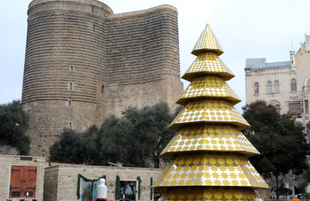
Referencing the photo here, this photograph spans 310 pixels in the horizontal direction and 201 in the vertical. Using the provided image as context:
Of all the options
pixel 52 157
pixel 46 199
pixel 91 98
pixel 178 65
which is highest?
pixel 178 65

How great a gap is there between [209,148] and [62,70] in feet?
128

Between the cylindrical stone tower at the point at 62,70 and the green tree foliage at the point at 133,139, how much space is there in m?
8.95

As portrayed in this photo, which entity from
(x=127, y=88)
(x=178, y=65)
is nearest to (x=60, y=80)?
(x=127, y=88)

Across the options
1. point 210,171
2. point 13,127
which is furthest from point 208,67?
point 13,127

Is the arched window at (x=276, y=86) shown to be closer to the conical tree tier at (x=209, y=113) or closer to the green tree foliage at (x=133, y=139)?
the green tree foliage at (x=133, y=139)

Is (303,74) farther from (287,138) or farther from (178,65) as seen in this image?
(287,138)

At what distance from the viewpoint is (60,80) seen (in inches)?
1937

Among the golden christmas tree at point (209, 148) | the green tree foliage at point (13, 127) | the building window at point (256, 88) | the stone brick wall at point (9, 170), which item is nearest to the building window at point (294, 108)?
the building window at point (256, 88)

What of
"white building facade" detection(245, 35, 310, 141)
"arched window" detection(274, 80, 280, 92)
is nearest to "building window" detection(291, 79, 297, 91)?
"white building facade" detection(245, 35, 310, 141)

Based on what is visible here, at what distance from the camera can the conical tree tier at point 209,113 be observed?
12.9 meters

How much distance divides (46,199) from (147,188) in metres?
6.21

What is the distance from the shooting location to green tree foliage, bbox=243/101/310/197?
32.6 metres

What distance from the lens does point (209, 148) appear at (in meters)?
12.4

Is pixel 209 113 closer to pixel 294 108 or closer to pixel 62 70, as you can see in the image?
pixel 62 70
